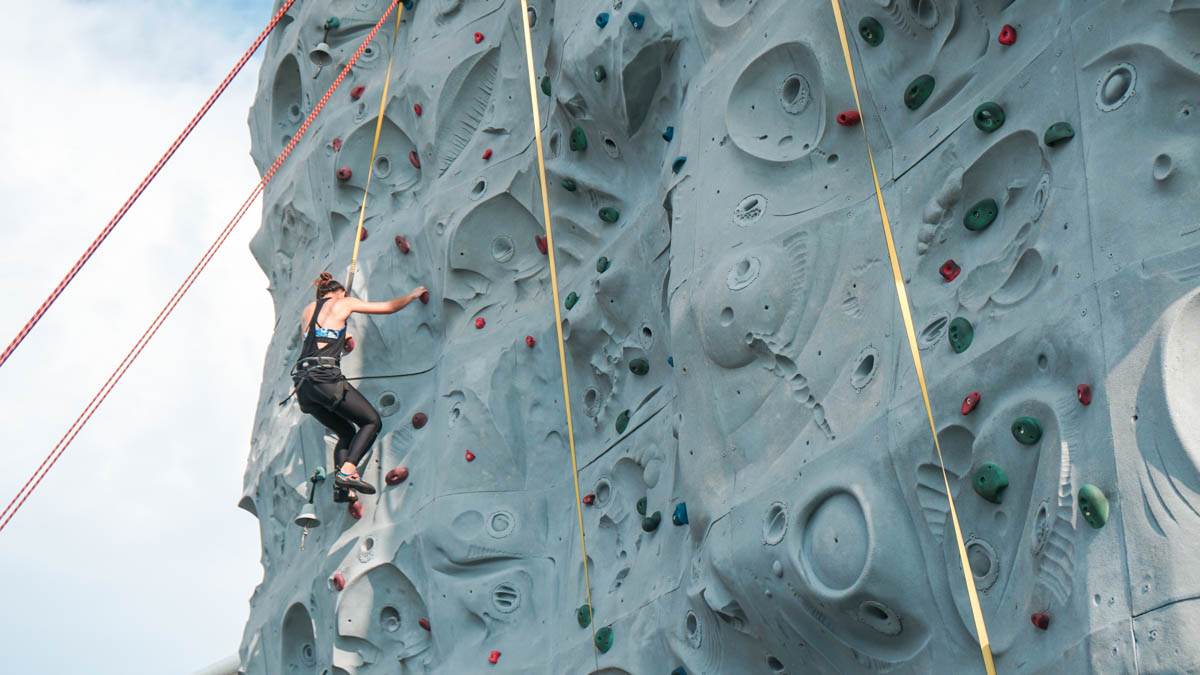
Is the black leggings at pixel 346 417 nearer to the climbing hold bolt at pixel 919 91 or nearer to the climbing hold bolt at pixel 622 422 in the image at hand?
the climbing hold bolt at pixel 622 422

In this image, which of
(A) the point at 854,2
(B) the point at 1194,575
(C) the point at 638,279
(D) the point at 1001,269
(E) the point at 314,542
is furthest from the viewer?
(E) the point at 314,542

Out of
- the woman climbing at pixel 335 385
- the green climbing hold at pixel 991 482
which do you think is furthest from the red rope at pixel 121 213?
the green climbing hold at pixel 991 482

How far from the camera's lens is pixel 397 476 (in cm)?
936

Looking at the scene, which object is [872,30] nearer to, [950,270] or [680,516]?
[950,270]

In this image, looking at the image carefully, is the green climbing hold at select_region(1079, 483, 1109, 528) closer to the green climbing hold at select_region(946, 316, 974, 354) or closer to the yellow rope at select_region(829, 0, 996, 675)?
the yellow rope at select_region(829, 0, 996, 675)

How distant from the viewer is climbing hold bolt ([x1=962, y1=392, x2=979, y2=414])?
5348 mm

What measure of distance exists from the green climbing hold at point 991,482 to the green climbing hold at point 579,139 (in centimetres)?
423

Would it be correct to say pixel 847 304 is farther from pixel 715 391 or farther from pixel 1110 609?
pixel 1110 609

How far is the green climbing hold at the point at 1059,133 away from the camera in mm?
5355

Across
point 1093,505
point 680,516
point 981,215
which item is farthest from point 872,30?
point 1093,505

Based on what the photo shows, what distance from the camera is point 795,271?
639 cm

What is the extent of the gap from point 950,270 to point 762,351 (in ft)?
3.24

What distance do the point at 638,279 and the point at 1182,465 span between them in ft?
14.0

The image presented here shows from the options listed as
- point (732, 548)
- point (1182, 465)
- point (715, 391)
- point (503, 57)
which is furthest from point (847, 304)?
point (503, 57)
